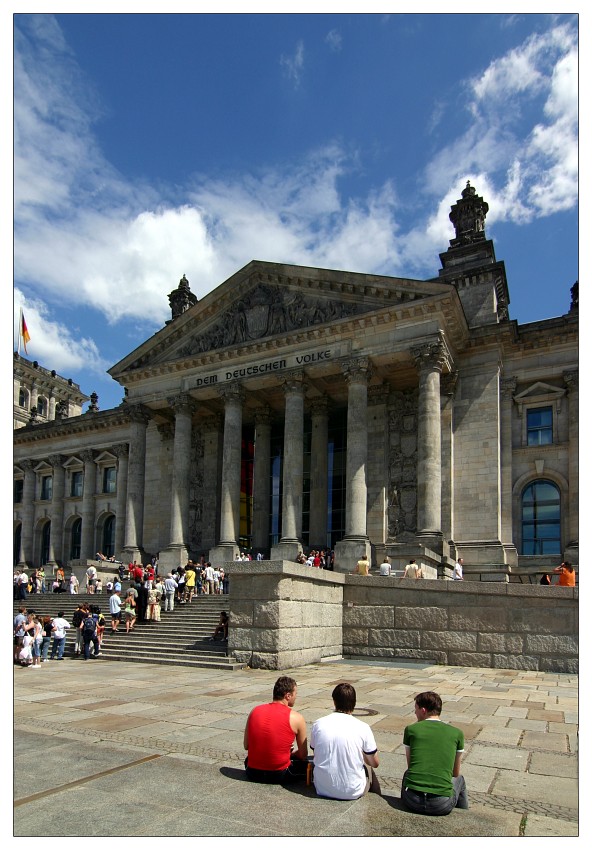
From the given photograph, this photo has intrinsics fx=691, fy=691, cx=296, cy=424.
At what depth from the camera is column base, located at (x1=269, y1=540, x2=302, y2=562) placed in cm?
3206

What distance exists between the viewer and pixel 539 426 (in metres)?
33.4

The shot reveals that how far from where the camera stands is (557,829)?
6359 mm

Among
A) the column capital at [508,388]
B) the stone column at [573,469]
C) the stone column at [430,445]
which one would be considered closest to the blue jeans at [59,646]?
the stone column at [430,445]

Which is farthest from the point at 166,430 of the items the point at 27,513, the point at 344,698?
the point at 344,698

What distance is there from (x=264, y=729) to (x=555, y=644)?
14057 mm

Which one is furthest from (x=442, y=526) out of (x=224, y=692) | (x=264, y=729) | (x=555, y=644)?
(x=264, y=729)

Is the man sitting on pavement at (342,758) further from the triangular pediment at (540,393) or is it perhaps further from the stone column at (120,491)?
the stone column at (120,491)

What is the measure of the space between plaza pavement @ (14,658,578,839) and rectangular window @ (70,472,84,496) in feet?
127

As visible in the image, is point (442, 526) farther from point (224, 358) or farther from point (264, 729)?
point (264, 729)

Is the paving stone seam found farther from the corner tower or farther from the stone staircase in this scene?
the corner tower

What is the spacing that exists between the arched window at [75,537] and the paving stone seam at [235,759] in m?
44.4

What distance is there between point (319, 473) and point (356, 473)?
533cm

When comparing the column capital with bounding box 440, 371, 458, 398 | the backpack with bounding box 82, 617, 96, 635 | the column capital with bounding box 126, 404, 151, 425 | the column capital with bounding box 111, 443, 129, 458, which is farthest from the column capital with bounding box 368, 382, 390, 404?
the column capital with bounding box 111, 443, 129, 458

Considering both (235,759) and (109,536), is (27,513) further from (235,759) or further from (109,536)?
(235,759)
